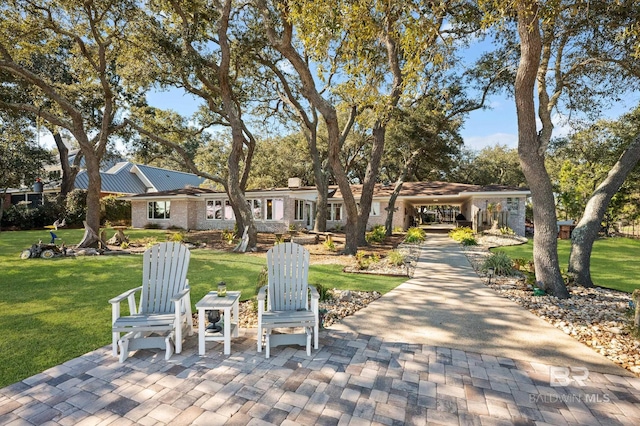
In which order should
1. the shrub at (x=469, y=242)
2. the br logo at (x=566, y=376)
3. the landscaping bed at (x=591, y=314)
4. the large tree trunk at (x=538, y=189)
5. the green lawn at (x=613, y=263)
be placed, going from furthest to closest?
the shrub at (x=469, y=242)
the green lawn at (x=613, y=263)
the large tree trunk at (x=538, y=189)
the landscaping bed at (x=591, y=314)
the br logo at (x=566, y=376)

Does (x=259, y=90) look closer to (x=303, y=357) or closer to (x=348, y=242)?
(x=348, y=242)

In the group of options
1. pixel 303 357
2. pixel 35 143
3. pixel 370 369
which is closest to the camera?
pixel 370 369

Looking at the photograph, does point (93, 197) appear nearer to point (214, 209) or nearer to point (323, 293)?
point (214, 209)

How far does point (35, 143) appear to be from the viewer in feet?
65.3

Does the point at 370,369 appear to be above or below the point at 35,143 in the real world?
below

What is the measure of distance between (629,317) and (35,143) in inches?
→ 1120

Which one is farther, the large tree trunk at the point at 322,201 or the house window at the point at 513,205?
the house window at the point at 513,205

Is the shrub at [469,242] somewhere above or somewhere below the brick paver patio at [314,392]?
above

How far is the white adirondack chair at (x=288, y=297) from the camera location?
11.1 feet

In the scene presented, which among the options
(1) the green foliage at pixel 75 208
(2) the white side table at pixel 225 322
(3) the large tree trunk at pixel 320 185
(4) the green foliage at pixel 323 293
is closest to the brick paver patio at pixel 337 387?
(2) the white side table at pixel 225 322

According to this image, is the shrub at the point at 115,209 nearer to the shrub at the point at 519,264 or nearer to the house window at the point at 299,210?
the house window at the point at 299,210

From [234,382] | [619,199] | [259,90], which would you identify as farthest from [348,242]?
[619,199]

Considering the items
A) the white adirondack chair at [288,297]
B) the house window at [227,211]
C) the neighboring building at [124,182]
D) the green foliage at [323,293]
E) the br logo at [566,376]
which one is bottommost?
the br logo at [566,376]

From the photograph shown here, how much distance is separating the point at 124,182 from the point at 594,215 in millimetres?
32814
